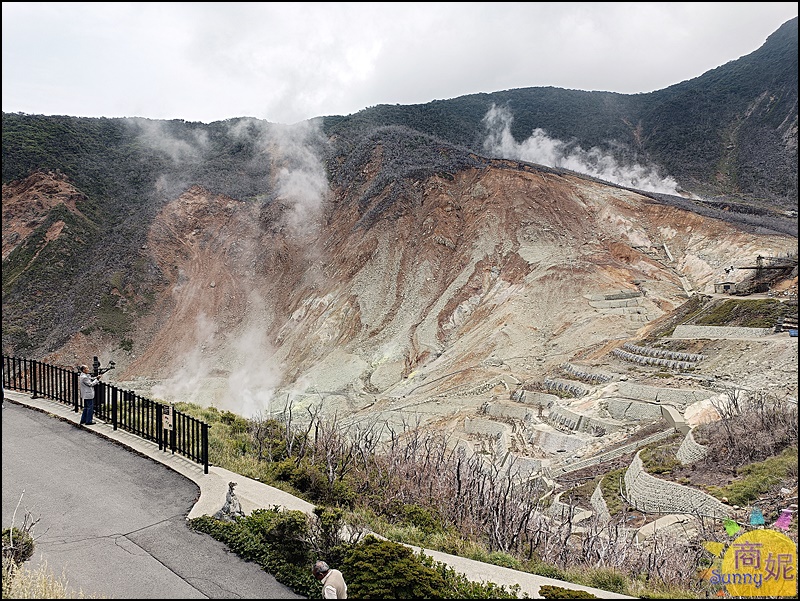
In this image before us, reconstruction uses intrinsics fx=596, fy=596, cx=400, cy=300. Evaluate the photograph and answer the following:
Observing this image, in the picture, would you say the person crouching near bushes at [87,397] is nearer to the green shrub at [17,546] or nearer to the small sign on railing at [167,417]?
the small sign on railing at [167,417]

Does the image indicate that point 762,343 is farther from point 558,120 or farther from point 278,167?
point 558,120

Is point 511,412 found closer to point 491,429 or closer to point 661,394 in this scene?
point 491,429

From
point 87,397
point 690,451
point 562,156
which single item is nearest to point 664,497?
→ point 690,451

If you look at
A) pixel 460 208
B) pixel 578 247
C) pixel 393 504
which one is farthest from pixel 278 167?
pixel 393 504

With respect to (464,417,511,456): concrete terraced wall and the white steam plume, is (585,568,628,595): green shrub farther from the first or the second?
the white steam plume

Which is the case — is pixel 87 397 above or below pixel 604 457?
above
